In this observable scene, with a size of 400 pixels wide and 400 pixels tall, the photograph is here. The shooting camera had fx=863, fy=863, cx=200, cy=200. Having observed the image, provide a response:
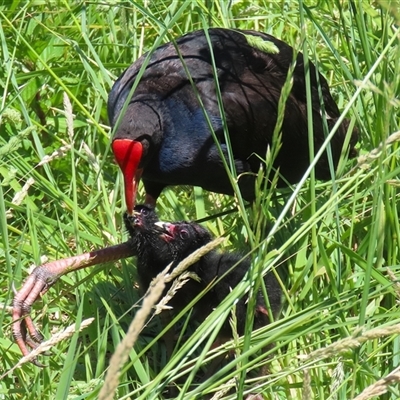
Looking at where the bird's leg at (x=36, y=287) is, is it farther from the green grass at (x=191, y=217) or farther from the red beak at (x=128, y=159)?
the red beak at (x=128, y=159)

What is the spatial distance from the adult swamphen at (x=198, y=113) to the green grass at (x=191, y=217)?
6.4 inches

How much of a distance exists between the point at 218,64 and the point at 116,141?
0.51 metres

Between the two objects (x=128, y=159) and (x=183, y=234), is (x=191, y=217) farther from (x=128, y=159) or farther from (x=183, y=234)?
(x=183, y=234)

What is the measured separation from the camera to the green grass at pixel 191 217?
80.5 inches

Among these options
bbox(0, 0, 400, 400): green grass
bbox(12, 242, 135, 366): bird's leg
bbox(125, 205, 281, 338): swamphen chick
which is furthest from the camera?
bbox(125, 205, 281, 338): swamphen chick

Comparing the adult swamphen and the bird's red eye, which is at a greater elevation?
the adult swamphen

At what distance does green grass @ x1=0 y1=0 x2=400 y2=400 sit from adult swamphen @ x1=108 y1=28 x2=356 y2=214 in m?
0.16

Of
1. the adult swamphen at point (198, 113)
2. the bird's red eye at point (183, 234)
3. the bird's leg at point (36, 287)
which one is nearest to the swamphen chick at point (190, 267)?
the bird's red eye at point (183, 234)

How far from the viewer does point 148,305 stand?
3.56ft

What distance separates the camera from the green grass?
A: 2045 mm

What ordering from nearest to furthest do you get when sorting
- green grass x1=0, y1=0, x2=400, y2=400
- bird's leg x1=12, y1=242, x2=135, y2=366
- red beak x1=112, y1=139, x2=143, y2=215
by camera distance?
green grass x1=0, y1=0, x2=400, y2=400 → bird's leg x1=12, y1=242, x2=135, y2=366 → red beak x1=112, y1=139, x2=143, y2=215

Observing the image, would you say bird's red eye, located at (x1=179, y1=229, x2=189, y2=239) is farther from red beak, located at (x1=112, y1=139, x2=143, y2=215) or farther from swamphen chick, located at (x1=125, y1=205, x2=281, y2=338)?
red beak, located at (x1=112, y1=139, x2=143, y2=215)

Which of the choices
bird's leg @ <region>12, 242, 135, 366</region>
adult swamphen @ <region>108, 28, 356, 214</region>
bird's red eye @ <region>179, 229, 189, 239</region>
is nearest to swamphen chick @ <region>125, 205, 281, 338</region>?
bird's red eye @ <region>179, 229, 189, 239</region>

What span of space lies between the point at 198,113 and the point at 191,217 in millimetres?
657
